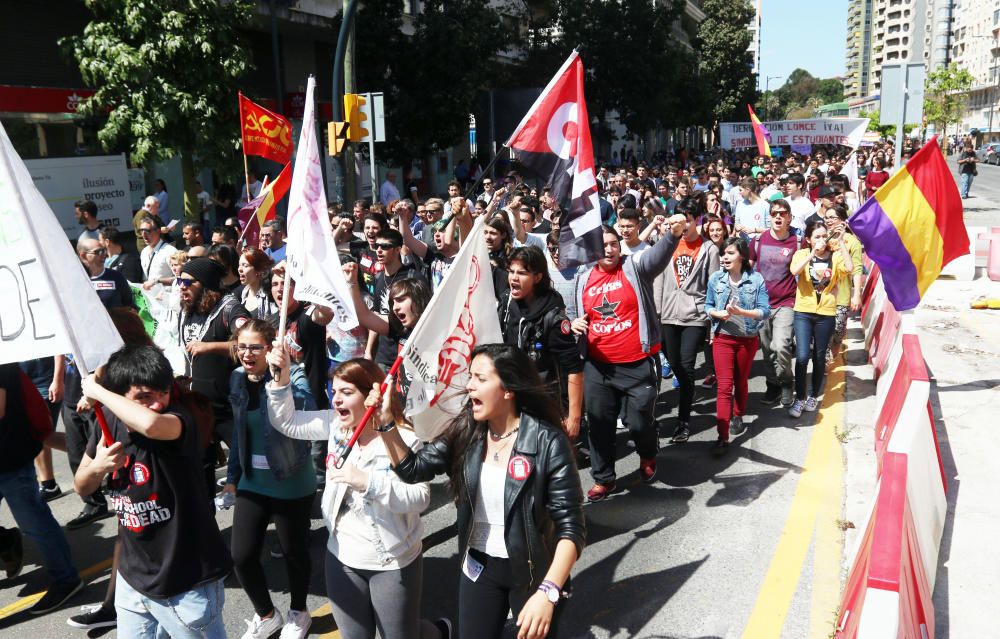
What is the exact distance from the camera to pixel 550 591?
310cm

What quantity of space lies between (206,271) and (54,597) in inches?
98.0

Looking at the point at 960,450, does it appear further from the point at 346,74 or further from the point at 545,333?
the point at 346,74

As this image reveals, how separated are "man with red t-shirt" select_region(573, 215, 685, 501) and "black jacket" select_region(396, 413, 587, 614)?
2.59 metres

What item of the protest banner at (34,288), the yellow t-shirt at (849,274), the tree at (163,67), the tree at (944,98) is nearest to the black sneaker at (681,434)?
the yellow t-shirt at (849,274)

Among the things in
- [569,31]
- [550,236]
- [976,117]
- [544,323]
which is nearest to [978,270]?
[550,236]

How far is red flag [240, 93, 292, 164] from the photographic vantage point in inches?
392

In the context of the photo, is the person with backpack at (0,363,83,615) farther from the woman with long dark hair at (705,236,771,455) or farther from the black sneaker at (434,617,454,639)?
the woman with long dark hair at (705,236,771,455)

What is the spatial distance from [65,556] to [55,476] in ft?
7.72

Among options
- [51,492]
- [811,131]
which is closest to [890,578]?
[51,492]

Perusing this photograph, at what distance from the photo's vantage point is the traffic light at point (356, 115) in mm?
11945

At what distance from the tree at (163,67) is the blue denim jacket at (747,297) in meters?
9.73

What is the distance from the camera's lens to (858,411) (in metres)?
7.84

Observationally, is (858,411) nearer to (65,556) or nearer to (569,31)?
(65,556)

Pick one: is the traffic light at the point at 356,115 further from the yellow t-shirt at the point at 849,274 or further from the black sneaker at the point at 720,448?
the black sneaker at the point at 720,448
